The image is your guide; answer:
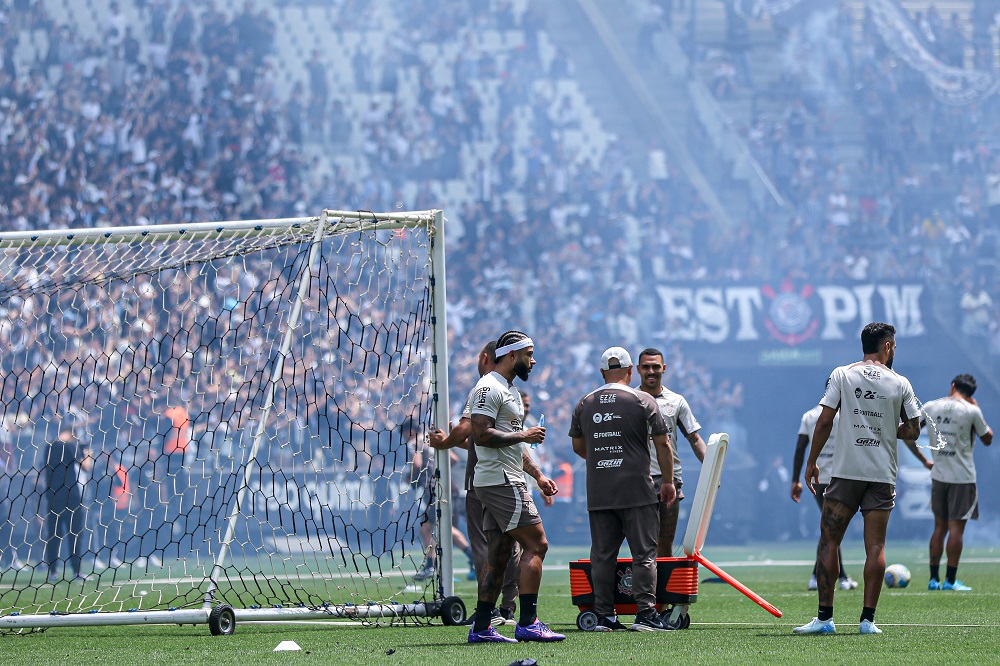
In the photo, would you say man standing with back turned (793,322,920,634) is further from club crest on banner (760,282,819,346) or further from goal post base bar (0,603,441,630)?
club crest on banner (760,282,819,346)

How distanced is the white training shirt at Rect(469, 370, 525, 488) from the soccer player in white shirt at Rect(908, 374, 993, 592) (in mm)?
6125

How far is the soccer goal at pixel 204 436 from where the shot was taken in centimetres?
1010

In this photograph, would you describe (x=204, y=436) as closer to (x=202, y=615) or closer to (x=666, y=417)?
(x=666, y=417)

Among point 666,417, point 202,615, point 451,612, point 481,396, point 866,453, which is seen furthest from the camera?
point 666,417

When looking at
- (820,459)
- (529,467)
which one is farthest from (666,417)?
(820,459)

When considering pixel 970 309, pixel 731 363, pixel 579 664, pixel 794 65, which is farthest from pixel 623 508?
pixel 794 65

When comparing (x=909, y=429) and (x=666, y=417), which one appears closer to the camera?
(x=909, y=429)

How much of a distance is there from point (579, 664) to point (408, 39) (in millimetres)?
22481

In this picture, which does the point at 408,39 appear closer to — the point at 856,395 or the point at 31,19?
the point at 31,19

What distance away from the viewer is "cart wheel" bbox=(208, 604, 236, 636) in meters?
8.38

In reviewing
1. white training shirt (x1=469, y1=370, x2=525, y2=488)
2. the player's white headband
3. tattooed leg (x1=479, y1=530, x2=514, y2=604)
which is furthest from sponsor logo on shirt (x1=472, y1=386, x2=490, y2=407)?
tattooed leg (x1=479, y1=530, x2=514, y2=604)

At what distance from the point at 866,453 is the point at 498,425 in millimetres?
2140

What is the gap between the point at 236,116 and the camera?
85.9ft

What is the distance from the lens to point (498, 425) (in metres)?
8.05
